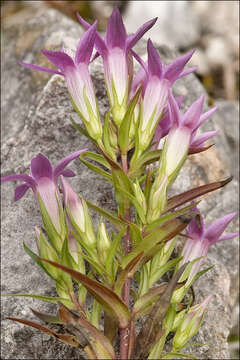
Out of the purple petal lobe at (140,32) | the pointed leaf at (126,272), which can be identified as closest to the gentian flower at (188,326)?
the pointed leaf at (126,272)

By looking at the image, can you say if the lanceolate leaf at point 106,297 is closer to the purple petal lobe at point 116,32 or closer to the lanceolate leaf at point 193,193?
the lanceolate leaf at point 193,193

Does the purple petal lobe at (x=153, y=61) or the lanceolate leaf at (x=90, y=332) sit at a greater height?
the purple petal lobe at (x=153, y=61)

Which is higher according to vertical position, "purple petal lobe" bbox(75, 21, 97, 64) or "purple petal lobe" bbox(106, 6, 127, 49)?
"purple petal lobe" bbox(106, 6, 127, 49)

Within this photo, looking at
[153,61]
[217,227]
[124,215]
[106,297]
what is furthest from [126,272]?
[153,61]

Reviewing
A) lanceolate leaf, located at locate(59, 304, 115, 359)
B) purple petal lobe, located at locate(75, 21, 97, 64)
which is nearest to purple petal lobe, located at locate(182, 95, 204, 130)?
purple petal lobe, located at locate(75, 21, 97, 64)

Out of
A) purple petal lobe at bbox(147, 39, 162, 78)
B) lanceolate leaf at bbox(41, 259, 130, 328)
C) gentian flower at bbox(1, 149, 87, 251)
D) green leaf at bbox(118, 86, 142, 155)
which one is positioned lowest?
lanceolate leaf at bbox(41, 259, 130, 328)

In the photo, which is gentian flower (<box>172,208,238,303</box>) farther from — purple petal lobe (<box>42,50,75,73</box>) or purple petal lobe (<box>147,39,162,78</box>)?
purple petal lobe (<box>42,50,75,73</box>)
